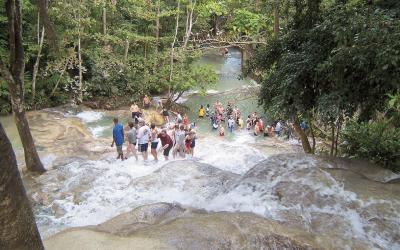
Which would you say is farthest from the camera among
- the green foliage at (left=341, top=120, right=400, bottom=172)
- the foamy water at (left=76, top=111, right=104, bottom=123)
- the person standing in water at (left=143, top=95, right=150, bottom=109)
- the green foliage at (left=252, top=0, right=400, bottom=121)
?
the person standing in water at (left=143, top=95, right=150, bottom=109)

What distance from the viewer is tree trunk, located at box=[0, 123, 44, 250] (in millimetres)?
3191

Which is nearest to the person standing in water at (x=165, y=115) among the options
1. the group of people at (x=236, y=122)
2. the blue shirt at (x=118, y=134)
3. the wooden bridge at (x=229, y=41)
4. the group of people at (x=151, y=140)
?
the group of people at (x=236, y=122)

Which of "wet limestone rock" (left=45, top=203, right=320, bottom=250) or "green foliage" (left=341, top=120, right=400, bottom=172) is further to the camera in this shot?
"green foliage" (left=341, top=120, right=400, bottom=172)

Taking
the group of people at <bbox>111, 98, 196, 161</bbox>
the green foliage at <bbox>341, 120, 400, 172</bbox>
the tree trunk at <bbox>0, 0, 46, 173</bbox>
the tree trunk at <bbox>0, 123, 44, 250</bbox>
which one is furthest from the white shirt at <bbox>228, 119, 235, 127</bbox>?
the tree trunk at <bbox>0, 123, 44, 250</bbox>

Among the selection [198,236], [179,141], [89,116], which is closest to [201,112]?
[89,116]

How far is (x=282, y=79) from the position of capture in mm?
8648

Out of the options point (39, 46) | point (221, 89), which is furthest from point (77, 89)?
point (221, 89)

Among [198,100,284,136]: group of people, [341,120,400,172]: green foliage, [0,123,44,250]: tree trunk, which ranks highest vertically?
[0,123,44,250]: tree trunk

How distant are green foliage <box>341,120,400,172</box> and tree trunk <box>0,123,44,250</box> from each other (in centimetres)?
777

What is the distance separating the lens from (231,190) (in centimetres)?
813

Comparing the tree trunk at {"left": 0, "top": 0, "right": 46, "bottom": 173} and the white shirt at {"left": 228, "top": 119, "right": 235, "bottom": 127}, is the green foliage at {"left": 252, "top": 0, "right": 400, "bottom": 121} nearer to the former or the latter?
the tree trunk at {"left": 0, "top": 0, "right": 46, "bottom": 173}

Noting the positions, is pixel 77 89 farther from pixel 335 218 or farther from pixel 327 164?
pixel 335 218

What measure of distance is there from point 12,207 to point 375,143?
8093 mm

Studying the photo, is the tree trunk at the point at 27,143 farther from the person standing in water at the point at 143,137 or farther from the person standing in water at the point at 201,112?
the person standing in water at the point at 201,112
